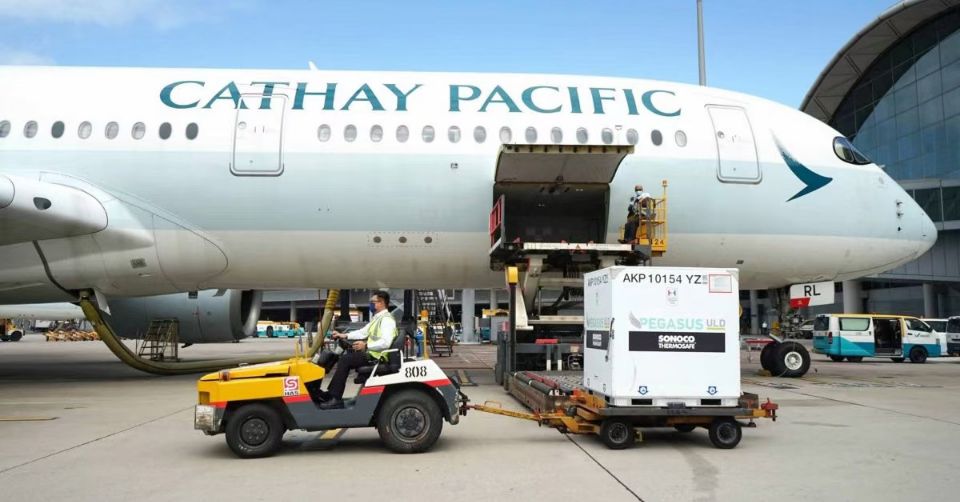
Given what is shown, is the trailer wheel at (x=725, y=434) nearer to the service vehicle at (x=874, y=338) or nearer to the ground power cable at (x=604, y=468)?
the ground power cable at (x=604, y=468)

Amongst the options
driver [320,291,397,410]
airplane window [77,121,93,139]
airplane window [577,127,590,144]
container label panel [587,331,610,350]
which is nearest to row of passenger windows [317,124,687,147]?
airplane window [577,127,590,144]

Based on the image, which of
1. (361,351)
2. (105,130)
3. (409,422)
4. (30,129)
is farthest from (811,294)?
(30,129)

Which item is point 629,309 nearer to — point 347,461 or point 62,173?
point 347,461

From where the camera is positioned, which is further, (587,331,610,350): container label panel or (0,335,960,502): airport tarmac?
(587,331,610,350): container label panel

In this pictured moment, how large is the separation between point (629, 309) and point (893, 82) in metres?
51.2

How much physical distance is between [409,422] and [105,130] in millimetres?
9350

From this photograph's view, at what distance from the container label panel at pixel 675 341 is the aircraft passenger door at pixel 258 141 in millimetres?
7836

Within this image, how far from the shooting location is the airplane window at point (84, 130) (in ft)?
→ 42.7

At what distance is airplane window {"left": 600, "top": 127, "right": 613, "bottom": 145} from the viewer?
1316cm

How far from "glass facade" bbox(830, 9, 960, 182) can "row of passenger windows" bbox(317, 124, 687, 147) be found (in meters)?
35.5


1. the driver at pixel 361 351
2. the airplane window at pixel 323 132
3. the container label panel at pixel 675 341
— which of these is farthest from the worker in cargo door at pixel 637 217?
the driver at pixel 361 351

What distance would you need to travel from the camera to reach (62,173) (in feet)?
42.1

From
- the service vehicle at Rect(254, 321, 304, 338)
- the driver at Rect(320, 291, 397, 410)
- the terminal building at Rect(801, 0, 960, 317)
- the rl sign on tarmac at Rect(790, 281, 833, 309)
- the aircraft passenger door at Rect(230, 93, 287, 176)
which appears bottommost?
the service vehicle at Rect(254, 321, 304, 338)

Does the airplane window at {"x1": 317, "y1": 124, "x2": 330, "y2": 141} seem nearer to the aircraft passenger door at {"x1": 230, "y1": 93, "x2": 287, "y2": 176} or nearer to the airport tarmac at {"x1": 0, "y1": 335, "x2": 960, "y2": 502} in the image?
the aircraft passenger door at {"x1": 230, "y1": 93, "x2": 287, "y2": 176}
